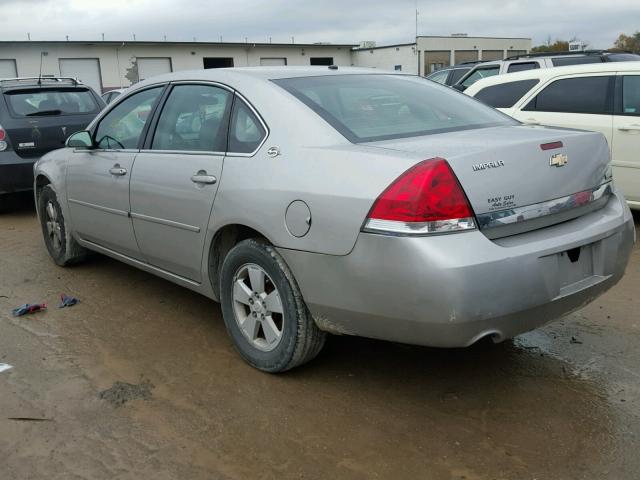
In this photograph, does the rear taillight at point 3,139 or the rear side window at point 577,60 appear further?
the rear side window at point 577,60

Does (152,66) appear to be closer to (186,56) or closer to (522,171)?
(186,56)

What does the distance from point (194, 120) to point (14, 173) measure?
4905mm

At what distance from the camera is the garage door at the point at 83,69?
3385cm

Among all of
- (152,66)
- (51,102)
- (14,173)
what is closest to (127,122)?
(14,173)

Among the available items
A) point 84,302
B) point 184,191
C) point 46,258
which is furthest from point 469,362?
point 46,258

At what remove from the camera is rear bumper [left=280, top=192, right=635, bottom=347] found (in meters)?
2.64

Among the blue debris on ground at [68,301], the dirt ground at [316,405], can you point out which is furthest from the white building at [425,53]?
the dirt ground at [316,405]

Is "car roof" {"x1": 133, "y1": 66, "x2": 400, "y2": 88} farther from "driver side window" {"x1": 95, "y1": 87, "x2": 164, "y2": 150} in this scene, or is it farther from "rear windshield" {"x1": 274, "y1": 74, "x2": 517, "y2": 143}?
"driver side window" {"x1": 95, "y1": 87, "x2": 164, "y2": 150}

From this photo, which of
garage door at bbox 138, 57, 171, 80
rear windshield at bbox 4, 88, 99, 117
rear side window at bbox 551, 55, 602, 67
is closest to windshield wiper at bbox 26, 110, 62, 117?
rear windshield at bbox 4, 88, 99, 117

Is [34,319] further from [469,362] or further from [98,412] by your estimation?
[469,362]

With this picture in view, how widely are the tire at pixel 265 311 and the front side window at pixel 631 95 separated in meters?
4.61

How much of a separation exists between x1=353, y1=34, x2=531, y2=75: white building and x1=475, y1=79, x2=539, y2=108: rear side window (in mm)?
37318

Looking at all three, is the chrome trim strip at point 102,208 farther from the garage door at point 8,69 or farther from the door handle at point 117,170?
the garage door at point 8,69

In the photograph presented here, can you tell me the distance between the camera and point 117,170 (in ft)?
14.4
